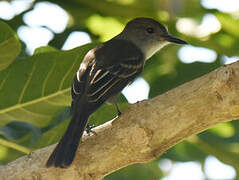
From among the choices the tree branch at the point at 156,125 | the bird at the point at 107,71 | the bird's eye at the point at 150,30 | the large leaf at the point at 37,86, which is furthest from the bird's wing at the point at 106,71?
the tree branch at the point at 156,125

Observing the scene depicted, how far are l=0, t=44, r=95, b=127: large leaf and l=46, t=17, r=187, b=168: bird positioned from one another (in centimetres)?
13

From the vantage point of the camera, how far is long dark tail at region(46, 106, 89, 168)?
2.91m

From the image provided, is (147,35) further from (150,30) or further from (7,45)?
(7,45)

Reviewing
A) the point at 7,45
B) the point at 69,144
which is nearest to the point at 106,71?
the point at 7,45

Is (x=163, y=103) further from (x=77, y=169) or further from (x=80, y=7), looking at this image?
(x=80, y=7)

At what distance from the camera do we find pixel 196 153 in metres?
4.87

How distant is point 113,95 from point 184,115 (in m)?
0.91

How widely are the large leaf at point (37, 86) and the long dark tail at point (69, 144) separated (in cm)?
41

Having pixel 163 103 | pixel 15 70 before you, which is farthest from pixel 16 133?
pixel 163 103

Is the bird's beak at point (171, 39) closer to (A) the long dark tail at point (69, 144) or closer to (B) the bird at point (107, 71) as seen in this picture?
(B) the bird at point (107, 71)

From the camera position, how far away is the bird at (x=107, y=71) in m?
3.20

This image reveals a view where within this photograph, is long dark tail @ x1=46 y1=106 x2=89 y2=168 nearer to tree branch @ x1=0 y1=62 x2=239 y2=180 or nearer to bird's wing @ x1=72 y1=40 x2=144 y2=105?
tree branch @ x1=0 y1=62 x2=239 y2=180

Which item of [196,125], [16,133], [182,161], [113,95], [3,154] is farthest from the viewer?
[3,154]

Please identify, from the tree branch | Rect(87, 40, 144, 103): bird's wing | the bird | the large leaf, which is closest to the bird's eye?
the bird
